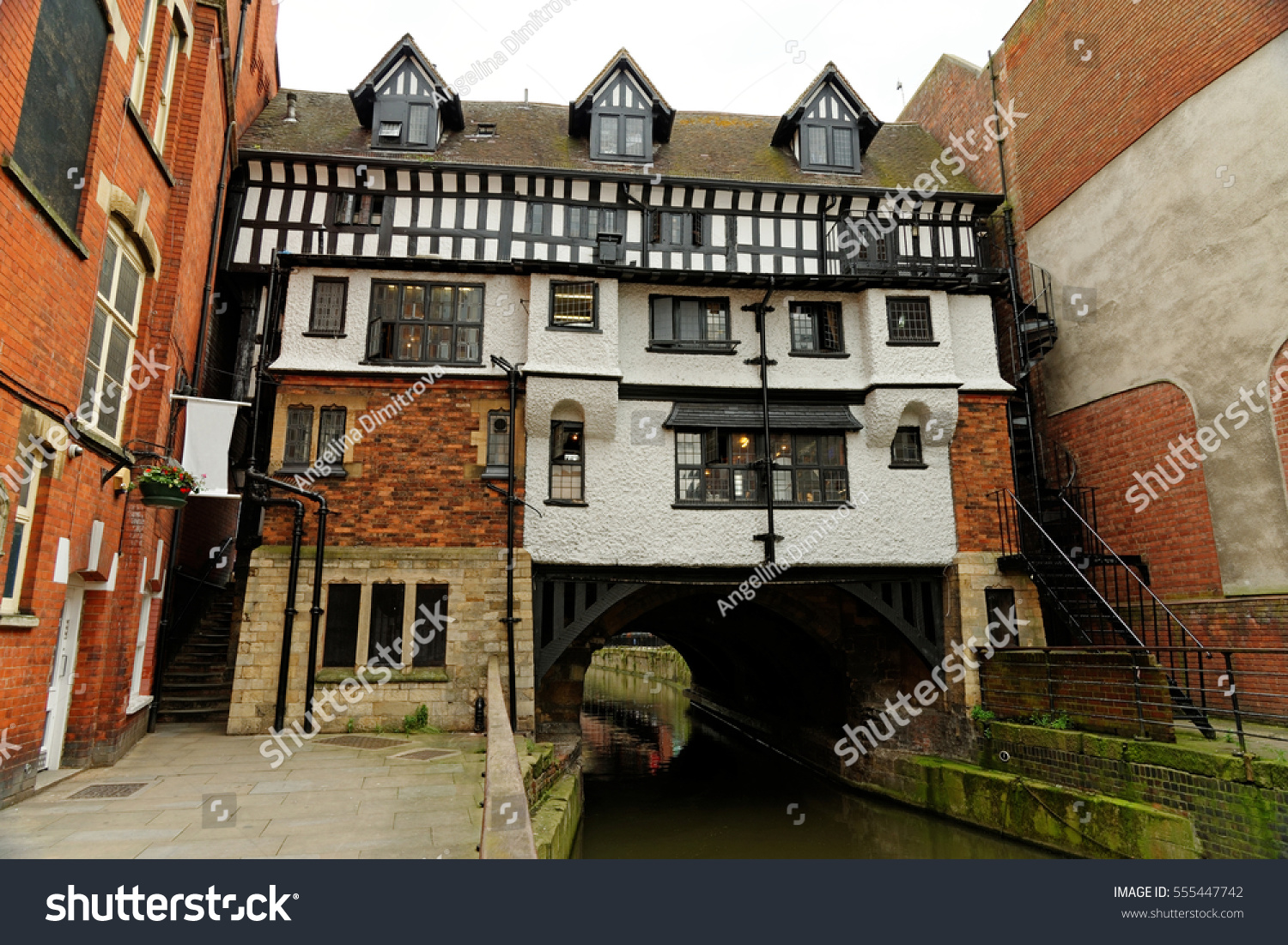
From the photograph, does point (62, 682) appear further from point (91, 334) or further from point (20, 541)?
point (91, 334)

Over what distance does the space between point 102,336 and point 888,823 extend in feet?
40.7

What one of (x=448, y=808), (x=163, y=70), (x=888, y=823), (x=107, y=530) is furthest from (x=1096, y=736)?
(x=163, y=70)

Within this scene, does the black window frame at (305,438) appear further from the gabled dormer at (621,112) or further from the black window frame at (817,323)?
the black window frame at (817,323)

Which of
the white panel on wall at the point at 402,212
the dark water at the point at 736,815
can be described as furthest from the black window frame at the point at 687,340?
the dark water at the point at 736,815

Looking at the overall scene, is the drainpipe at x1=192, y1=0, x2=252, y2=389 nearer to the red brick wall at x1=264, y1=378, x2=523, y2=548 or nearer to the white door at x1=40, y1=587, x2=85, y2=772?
the red brick wall at x1=264, y1=378, x2=523, y2=548

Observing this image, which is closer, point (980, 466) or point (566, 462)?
point (566, 462)

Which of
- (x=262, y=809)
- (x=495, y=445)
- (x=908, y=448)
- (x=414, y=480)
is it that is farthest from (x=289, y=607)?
(x=908, y=448)

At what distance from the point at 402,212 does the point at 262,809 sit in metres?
10.6

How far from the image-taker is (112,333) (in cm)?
853

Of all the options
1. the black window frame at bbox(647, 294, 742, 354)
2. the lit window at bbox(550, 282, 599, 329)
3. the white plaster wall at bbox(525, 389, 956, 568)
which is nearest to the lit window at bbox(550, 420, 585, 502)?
the white plaster wall at bbox(525, 389, 956, 568)

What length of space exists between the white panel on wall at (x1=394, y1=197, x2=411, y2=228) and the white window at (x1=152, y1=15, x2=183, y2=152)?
4088 mm

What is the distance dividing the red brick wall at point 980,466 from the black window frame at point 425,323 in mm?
8348

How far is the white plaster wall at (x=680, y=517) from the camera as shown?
39.3 ft

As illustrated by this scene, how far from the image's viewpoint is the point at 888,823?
11.7 m
